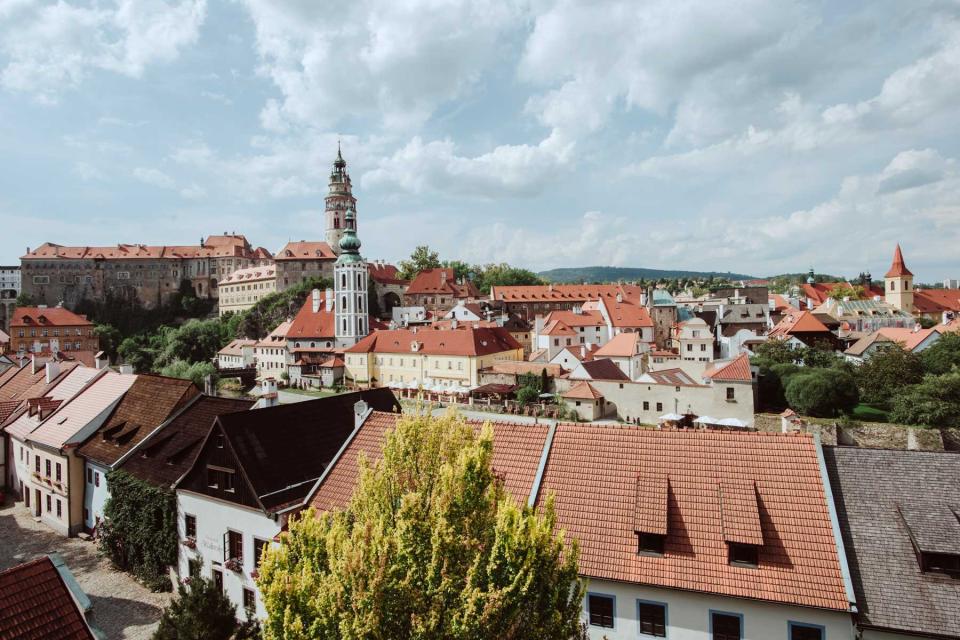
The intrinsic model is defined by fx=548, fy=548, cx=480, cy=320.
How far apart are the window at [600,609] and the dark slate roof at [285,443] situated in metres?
9.11

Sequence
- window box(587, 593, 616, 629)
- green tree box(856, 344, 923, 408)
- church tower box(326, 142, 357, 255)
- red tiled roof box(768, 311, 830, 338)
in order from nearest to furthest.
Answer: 1. window box(587, 593, 616, 629)
2. green tree box(856, 344, 923, 408)
3. red tiled roof box(768, 311, 830, 338)
4. church tower box(326, 142, 357, 255)

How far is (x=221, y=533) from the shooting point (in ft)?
55.3

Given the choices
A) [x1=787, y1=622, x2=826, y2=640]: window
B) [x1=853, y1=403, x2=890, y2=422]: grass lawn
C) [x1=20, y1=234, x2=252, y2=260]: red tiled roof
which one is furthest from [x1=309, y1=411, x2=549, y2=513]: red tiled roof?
[x1=20, y1=234, x2=252, y2=260]: red tiled roof

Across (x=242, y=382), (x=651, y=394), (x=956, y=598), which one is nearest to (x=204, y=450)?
(x=956, y=598)

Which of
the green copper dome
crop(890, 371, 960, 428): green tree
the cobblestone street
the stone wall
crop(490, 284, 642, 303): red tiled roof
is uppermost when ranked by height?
the green copper dome

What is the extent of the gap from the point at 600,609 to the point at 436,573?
6507 millimetres

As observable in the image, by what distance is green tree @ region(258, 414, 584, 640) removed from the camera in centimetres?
648

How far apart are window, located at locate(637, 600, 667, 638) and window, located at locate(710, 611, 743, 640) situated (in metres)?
0.92

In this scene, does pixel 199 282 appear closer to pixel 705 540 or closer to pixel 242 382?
pixel 242 382

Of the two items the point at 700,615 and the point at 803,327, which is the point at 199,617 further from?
the point at 803,327

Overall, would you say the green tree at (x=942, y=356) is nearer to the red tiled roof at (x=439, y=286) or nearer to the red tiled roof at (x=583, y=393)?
the red tiled roof at (x=583, y=393)

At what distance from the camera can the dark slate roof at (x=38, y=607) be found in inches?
322

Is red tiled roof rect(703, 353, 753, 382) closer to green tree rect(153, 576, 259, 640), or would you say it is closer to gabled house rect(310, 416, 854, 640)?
gabled house rect(310, 416, 854, 640)

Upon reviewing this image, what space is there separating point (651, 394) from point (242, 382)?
165ft
